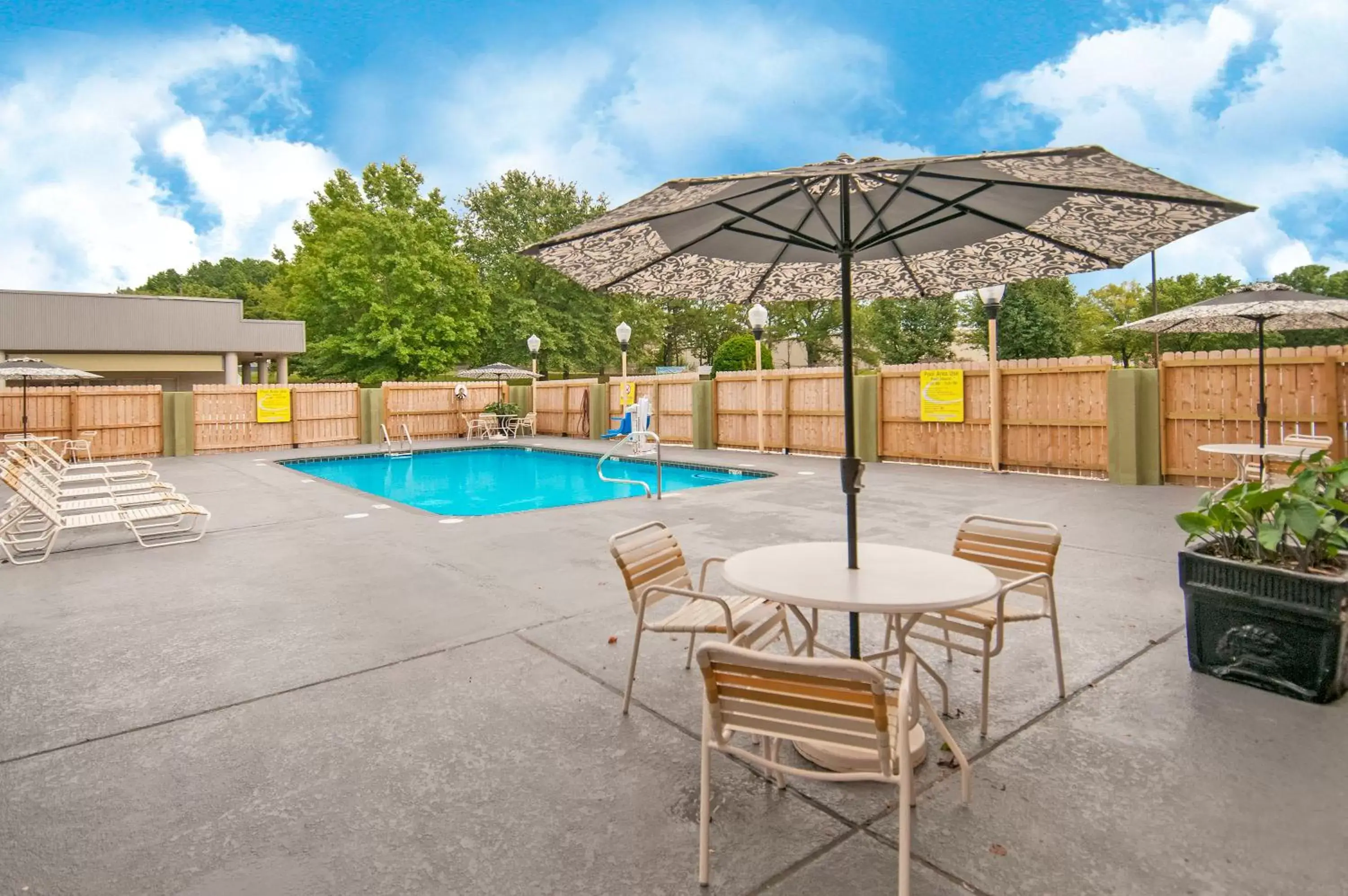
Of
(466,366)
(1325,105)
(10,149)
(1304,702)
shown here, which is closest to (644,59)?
(466,366)

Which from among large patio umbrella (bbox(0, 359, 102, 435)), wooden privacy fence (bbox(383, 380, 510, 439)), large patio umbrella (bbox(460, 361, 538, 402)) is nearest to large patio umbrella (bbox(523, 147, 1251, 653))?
large patio umbrella (bbox(0, 359, 102, 435))

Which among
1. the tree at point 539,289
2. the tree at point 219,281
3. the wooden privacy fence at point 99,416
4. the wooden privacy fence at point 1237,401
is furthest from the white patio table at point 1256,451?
the tree at point 219,281

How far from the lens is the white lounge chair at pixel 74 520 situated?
5809 mm

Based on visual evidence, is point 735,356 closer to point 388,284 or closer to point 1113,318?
point 388,284

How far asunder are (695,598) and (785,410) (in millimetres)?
11340

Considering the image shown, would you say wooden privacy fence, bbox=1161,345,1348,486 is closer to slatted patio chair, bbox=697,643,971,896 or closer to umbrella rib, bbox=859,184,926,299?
umbrella rib, bbox=859,184,926,299

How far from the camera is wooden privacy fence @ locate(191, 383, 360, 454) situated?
16125mm

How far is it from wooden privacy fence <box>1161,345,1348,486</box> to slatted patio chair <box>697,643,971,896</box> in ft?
28.0

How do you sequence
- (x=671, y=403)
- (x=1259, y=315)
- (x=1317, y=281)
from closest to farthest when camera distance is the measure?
(x=1259, y=315) < (x=671, y=403) < (x=1317, y=281)

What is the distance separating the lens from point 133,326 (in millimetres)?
25109

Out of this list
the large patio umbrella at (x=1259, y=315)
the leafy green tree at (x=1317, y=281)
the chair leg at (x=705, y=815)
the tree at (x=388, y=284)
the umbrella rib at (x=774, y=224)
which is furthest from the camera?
the leafy green tree at (x=1317, y=281)

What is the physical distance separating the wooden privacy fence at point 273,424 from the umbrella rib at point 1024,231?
16.9m

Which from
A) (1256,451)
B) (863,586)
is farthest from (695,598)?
(1256,451)

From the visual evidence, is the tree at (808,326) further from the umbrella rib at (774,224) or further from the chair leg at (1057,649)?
the chair leg at (1057,649)
